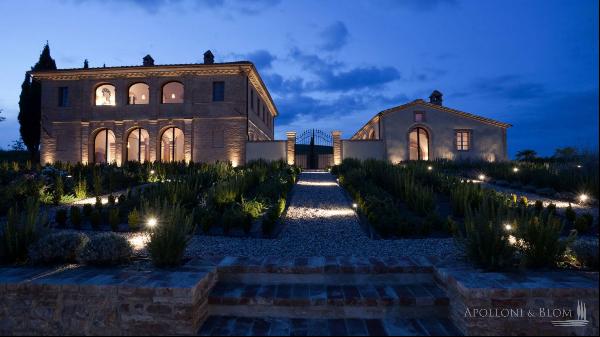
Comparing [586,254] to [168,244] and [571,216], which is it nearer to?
[571,216]

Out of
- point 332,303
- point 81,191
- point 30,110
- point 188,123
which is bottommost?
point 332,303

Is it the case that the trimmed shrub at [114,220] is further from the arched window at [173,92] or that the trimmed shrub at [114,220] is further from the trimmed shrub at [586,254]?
the arched window at [173,92]

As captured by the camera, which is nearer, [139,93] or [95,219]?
[95,219]

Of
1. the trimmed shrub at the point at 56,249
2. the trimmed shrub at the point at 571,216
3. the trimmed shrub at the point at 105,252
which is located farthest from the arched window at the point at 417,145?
the trimmed shrub at the point at 56,249

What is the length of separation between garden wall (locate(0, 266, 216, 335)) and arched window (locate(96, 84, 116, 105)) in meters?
21.8

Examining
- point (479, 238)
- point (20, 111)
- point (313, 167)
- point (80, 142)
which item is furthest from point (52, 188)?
point (20, 111)

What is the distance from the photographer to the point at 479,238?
11.1 ft

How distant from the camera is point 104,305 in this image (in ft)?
9.60

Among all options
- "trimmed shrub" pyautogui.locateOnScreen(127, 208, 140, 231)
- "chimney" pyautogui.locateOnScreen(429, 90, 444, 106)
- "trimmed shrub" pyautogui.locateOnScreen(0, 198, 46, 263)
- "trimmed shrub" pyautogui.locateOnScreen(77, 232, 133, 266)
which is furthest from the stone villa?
"trimmed shrub" pyautogui.locateOnScreen(77, 232, 133, 266)

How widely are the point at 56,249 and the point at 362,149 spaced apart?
60.5 feet

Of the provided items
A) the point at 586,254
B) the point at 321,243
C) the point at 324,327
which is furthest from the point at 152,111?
the point at 586,254

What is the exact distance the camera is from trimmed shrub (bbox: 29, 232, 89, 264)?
12.1 feet

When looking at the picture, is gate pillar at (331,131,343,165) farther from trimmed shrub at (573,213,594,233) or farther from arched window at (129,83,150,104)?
trimmed shrub at (573,213,594,233)

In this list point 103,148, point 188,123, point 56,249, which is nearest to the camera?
point 56,249
